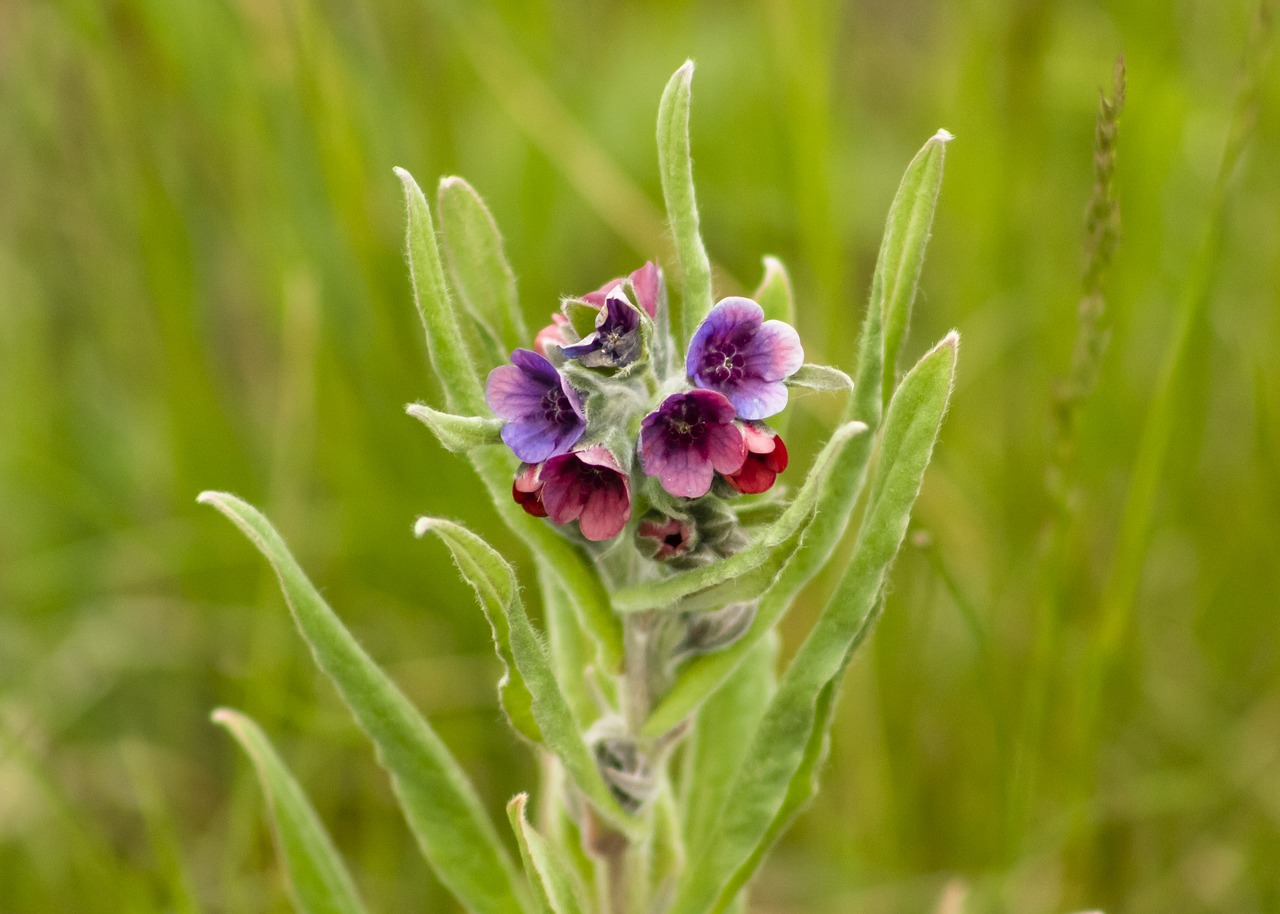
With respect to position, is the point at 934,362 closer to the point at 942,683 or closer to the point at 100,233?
the point at 942,683

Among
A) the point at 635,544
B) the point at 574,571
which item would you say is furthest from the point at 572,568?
the point at 635,544

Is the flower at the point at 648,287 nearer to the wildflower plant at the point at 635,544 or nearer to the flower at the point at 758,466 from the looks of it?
the wildflower plant at the point at 635,544

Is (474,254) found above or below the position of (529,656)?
above

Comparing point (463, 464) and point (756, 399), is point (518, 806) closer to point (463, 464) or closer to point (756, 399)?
point (756, 399)

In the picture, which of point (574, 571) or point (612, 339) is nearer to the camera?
point (612, 339)

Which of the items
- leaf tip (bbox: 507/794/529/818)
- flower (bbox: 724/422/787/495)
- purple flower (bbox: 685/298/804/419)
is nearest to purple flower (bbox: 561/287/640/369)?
purple flower (bbox: 685/298/804/419)

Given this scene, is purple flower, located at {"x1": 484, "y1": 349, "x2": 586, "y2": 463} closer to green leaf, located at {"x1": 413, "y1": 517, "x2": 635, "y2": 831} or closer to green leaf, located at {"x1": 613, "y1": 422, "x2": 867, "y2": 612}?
green leaf, located at {"x1": 413, "y1": 517, "x2": 635, "y2": 831}

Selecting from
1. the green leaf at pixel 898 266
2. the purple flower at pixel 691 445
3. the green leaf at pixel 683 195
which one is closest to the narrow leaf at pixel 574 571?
the purple flower at pixel 691 445

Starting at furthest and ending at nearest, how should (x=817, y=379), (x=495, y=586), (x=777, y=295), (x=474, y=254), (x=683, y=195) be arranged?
1. (x=777, y=295)
2. (x=474, y=254)
3. (x=683, y=195)
4. (x=817, y=379)
5. (x=495, y=586)

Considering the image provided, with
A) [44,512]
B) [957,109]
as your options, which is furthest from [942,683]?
[44,512]
